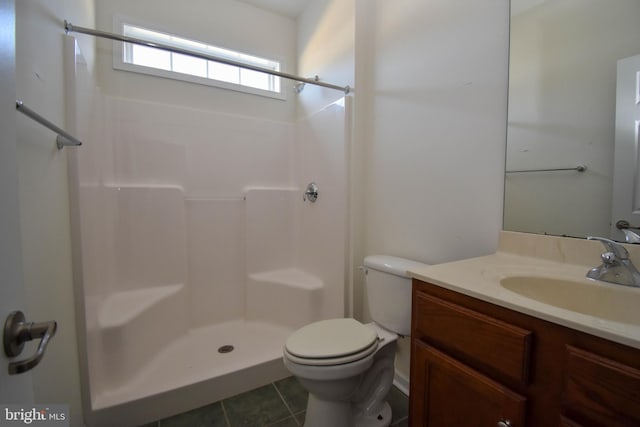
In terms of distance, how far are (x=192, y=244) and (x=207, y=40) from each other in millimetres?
1677

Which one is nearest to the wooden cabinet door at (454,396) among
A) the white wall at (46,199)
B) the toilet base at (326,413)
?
the toilet base at (326,413)

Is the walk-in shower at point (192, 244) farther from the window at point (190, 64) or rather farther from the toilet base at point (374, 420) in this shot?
the toilet base at point (374, 420)

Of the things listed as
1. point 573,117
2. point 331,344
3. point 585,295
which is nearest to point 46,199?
point 331,344

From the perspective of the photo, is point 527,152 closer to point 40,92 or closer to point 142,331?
point 40,92

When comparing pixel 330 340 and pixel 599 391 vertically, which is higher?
pixel 599 391

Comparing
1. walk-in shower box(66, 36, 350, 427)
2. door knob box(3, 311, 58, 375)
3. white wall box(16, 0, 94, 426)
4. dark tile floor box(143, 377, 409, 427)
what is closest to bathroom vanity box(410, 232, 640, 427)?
dark tile floor box(143, 377, 409, 427)

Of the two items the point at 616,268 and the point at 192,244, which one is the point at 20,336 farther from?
the point at 192,244

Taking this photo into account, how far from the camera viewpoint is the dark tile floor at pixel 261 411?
133 centimetres

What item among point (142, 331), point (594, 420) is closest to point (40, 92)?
point (142, 331)

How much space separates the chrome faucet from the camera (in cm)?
76

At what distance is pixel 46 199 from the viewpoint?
3.17 ft

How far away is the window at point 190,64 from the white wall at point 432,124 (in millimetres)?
1061

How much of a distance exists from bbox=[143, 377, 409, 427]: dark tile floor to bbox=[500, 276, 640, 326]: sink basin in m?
0.94

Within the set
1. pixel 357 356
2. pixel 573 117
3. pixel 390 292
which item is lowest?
pixel 357 356
